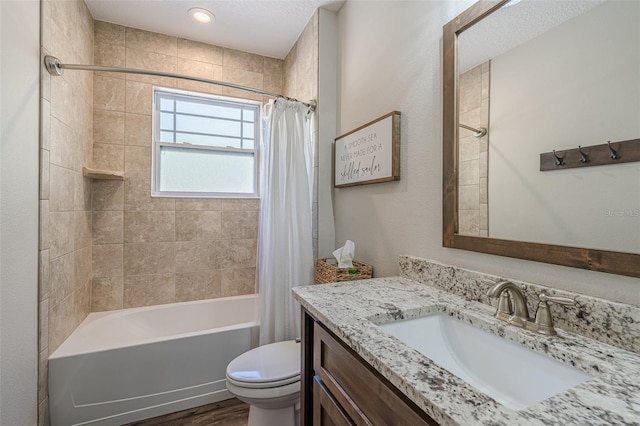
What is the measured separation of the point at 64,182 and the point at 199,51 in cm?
155

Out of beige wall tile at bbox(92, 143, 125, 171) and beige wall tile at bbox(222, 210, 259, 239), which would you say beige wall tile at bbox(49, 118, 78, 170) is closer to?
beige wall tile at bbox(92, 143, 125, 171)

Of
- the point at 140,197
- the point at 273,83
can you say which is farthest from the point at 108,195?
the point at 273,83

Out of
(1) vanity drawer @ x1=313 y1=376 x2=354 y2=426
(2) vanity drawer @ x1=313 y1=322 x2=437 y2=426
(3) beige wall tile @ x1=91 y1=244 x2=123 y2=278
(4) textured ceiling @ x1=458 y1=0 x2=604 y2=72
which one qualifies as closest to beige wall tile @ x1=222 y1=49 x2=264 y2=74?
(3) beige wall tile @ x1=91 y1=244 x2=123 y2=278

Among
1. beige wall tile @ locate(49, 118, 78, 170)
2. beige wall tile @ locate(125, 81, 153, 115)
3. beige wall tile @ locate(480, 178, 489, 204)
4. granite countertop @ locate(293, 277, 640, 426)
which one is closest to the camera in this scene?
granite countertop @ locate(293, 277, 640, 426)

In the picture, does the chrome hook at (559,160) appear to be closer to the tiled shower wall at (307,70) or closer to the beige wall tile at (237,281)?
the tiled shower wall at (307,70)

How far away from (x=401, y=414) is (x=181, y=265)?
227 cm

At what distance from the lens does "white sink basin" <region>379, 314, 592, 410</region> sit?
2.07ft

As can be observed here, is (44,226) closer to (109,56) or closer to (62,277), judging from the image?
(62,277)

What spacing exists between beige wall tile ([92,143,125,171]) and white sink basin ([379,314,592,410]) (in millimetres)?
2357

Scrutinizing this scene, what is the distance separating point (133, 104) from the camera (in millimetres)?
2240

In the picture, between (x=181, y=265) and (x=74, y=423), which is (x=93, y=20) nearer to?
(x=181, y=265)

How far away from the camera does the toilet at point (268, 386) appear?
129 centimetres

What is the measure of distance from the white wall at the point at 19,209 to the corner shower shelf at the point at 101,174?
1.89ft

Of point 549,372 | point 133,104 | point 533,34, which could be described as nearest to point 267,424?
point 549,372
